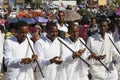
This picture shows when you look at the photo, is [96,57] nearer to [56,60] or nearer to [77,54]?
[77,54]

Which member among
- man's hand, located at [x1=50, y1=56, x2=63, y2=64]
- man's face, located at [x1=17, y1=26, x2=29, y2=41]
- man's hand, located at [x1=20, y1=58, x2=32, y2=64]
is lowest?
man's hand, located at [x1=50, y1=56, x2=63, y2=64]

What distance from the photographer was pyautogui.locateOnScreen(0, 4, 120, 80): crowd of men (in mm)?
7633

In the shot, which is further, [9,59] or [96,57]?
[96,57]

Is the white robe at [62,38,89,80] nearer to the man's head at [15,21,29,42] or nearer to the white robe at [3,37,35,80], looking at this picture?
the white robe at [3,37,35,80]

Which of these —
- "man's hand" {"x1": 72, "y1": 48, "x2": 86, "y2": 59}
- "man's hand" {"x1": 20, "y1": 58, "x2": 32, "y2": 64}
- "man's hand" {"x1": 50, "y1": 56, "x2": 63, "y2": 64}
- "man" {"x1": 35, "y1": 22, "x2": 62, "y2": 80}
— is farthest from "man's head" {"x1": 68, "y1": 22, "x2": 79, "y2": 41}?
"man's hand" {"x1": 20, "y1": 58, "x2": 32, "y2": 64}

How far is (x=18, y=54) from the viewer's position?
301 inches

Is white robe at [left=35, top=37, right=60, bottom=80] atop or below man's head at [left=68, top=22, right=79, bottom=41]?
below

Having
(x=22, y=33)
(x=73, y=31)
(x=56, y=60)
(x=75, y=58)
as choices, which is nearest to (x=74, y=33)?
(x=73, y=31)

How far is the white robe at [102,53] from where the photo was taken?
9.14 meters

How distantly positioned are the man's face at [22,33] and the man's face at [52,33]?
1.83 feet

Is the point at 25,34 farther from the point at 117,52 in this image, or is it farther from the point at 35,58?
the point at 117,52

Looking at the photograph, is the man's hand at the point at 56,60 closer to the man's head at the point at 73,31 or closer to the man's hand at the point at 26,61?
the man's hand at the point at 26,61

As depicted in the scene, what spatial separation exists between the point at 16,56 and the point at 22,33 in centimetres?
38

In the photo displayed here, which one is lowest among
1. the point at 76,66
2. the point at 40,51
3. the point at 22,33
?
the point at 76,66
